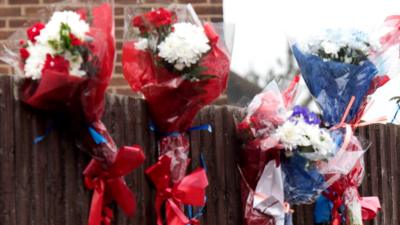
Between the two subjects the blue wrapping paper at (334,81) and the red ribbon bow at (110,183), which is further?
the blue wrapping paper at (334,81)

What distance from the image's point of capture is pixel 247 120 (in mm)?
4312

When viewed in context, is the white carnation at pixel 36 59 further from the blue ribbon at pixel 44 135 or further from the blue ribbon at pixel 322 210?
the blue ribbon at pixel 322 210

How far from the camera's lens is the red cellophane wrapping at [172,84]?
3.68 m

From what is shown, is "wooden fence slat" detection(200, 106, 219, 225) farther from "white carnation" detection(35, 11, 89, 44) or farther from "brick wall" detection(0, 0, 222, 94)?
"white carnation" detection(35, 11, 89, 44)

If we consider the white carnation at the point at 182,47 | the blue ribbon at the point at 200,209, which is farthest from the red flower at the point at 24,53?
the blue ribbon at the point at 200,209

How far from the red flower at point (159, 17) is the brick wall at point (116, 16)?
1587 mm

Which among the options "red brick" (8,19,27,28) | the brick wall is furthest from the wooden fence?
"red brick" (8,19,27,28)

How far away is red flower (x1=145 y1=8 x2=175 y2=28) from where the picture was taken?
362 centimetres

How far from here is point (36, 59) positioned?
3.12 m

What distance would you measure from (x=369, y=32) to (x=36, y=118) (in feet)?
7.29

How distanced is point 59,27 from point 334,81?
202cm

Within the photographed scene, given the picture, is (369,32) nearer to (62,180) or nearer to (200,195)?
(200,195)

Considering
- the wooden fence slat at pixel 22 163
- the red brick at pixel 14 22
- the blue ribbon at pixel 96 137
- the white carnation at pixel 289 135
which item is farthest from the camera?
the red brick at pixel 14 22

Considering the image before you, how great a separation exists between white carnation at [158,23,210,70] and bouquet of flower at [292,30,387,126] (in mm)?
1219
